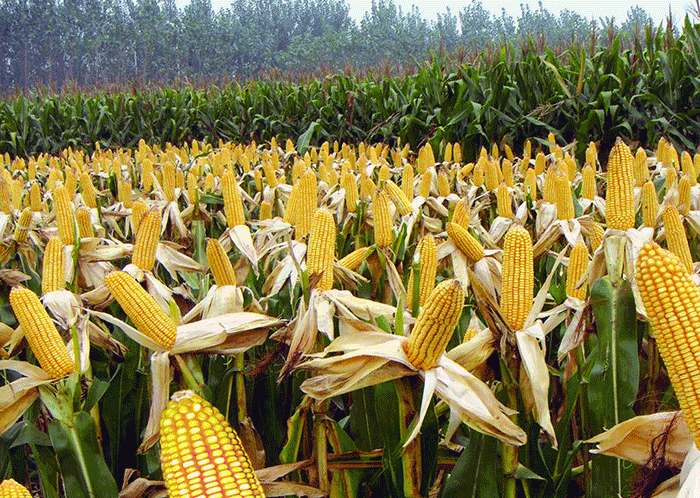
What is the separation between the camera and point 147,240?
2137mm

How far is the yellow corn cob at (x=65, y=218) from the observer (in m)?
2.57

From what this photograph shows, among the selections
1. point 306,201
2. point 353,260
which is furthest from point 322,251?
point 306,201

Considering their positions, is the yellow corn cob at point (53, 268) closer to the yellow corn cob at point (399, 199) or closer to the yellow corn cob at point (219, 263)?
the yellow corn cob at point (219, 263)

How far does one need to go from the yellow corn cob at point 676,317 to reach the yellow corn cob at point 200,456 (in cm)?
66

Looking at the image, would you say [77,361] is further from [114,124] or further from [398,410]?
[114,124]

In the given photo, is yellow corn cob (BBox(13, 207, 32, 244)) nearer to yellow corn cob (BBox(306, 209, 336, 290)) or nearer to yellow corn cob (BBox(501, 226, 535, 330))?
yellow corn cob (BBox(306, 209, 336, 290))

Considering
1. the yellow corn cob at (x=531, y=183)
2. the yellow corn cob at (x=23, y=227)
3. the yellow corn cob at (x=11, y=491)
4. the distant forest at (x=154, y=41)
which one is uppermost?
the distant forest at (x=154, y=41)

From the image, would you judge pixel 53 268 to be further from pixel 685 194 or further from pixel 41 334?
pixel 685 194

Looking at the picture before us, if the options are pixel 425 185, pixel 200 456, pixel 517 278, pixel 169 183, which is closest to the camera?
pixel 200 456

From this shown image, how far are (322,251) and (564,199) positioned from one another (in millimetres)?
1389

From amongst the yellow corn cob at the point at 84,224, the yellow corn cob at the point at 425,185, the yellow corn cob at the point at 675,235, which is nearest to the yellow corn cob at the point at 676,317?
the yellow corn cob at the point at 675,235

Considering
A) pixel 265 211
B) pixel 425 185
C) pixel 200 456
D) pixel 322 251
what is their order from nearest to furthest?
pixel 200 456, pixel 322 251, pixel 265 211, pixel 425 185

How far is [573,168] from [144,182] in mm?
2806

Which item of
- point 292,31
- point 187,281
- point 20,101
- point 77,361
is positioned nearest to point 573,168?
point 187,281
